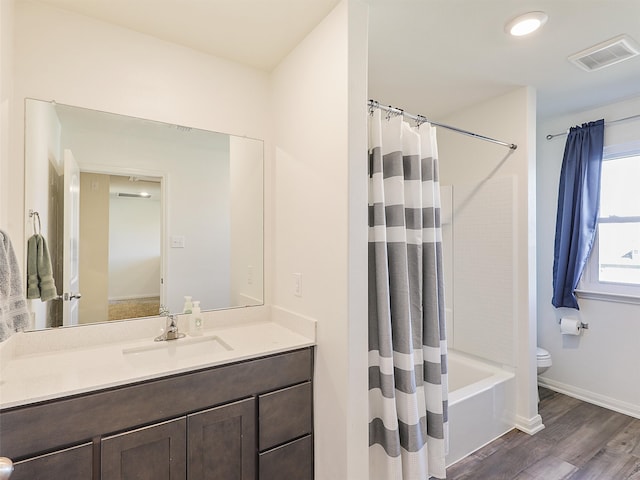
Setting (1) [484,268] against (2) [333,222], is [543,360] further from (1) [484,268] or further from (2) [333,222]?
(2) [333,222]

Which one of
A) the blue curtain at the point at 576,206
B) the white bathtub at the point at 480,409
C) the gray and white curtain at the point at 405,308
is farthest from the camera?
the blue curtain at the point at 576,206

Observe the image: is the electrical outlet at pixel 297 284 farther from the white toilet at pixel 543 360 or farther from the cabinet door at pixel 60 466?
the white toilet at pixel 543 360

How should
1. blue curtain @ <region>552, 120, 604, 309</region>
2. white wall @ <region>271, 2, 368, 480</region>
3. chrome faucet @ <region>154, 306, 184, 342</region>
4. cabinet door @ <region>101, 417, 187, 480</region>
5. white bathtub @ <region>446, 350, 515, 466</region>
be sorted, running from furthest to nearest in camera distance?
blue curtain @ <region>552, 120, 604, 309</region> < white bathtub @ <region>446, 350, 515, 466</region> < chrome faucet @ <region>154, 306, 184, 342</region> < white wall @ <region>271, 2, 368, 480</region> < cabinet door @ <region>101, 417, 187, 480</region>

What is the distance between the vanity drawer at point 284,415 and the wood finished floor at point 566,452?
1004 mm

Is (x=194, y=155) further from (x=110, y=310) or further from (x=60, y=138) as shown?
(x=110, y=310)

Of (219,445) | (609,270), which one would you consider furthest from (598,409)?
(219,445)

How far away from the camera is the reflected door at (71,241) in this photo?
158cm

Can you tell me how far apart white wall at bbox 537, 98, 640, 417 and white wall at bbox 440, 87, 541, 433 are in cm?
83

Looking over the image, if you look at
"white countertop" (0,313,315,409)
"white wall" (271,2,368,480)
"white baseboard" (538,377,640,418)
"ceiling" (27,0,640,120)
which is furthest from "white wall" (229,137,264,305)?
"white baseboard" (538,377,640,418)

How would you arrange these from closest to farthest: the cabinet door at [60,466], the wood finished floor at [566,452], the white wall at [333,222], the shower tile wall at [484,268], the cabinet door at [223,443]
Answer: the cabinet door at [60,466] < the cabinet door at [223,443] < the white wall at [333,222] < the wood finished floor at [566,452] < the shower tile wall at [484,268]

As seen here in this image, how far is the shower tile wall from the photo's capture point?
2.50 metres

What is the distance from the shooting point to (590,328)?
2.82 meters

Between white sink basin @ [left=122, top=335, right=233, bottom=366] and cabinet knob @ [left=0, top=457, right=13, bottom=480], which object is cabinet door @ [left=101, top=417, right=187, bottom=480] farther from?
cabinet knob @ [left=0, top=457, right=13, bottom=480]

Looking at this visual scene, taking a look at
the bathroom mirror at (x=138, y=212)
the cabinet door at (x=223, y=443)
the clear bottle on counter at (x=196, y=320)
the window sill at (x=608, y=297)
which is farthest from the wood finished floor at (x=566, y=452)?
the bathroom mirror at (x=138, y=212)
